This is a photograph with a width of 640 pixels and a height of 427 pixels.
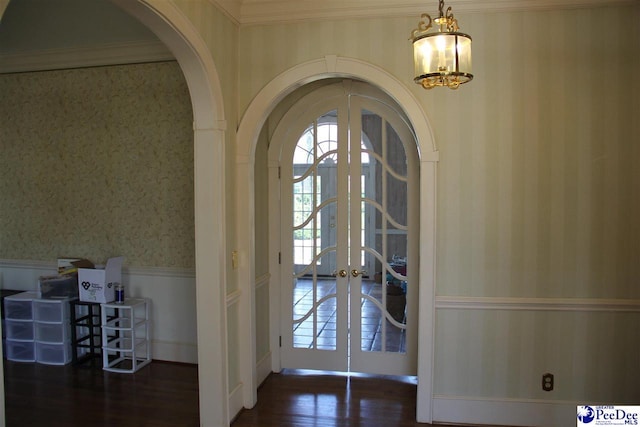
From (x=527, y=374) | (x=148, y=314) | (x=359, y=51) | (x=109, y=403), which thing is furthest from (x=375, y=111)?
(x=109, y=403)

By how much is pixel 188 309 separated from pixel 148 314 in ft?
1.25

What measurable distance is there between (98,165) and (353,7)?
2.81 metres

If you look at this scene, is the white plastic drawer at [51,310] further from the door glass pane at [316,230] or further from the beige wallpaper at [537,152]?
the beige wallpaper at [537,152]

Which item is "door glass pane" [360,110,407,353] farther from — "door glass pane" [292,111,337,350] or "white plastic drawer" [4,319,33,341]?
"white plastic drawer" [4,319,33,341]

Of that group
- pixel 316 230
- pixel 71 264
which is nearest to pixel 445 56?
pixel 316 230

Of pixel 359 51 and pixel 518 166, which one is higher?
pixel 359 51

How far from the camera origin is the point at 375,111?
4.27 m

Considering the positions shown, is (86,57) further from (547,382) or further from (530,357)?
(547,382)

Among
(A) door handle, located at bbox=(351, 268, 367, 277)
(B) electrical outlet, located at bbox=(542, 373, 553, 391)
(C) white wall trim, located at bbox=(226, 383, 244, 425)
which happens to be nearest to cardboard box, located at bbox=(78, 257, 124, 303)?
(C) white wall trim, located at bbox=(226, 383, 244, 425)

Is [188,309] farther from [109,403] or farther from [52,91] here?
[52,91]

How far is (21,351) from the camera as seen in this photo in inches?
192

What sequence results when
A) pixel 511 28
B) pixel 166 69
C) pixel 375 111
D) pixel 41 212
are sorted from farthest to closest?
pixel 41 212 → pixel 166 69 → pixel 375 111 → pixel 511 28

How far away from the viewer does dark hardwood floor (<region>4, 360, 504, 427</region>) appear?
3713mm

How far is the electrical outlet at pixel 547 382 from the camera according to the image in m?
3.59
